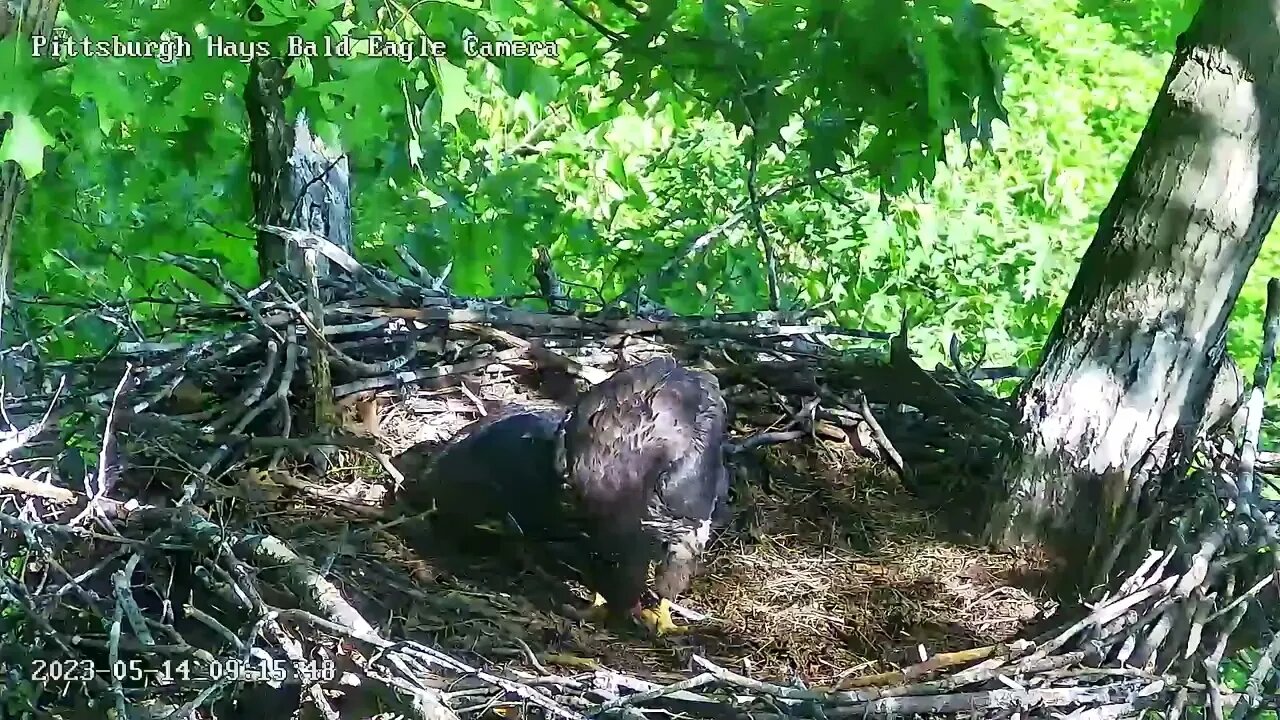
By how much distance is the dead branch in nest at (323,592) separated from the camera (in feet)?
6.21

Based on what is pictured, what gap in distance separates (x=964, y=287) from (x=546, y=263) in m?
2.88

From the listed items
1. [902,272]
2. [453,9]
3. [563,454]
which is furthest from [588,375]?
[902,272]

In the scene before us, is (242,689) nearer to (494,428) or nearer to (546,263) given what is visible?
(494,428)

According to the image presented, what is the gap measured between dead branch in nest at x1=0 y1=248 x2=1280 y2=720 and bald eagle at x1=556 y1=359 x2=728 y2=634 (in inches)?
15.1

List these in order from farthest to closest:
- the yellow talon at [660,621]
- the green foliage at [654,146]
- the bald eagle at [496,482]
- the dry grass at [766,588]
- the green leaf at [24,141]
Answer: the bald eagle at [496,482] → the yellow talon at [660,621] → the dry grass at [766,588] → the green foliage at [654,146] → the green leaf at [24,141]

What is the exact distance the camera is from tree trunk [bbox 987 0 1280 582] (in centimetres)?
225

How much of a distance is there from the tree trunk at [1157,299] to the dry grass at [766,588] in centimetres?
23

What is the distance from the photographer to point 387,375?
3.10m
